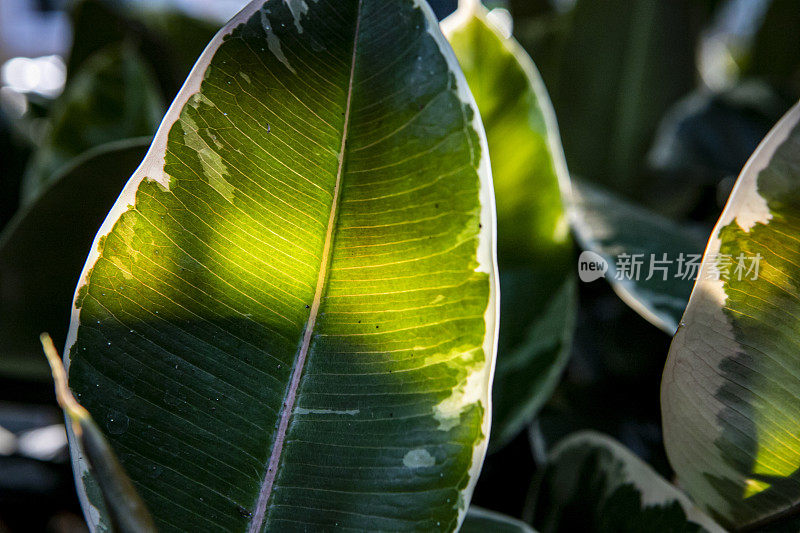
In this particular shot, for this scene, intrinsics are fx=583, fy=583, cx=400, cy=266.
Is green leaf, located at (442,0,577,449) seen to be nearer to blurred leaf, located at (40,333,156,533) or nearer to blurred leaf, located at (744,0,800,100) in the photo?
blurred leaf, located at (40,333,156,533)

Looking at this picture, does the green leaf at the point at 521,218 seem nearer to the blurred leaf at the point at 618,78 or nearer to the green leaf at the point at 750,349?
the green leaf at the point at 750,349

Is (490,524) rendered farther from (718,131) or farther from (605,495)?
(718,131)

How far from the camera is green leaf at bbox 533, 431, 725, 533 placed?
27cm

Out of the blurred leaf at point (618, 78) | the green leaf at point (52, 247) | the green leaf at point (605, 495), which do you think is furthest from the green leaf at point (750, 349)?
the blurred leaf at point (618, 78)

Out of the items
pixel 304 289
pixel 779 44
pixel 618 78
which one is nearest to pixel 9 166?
pixel 304 289

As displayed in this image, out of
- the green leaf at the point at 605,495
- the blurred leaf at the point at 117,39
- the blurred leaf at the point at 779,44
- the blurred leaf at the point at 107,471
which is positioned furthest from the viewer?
the blurred leaf at the point at 779,44

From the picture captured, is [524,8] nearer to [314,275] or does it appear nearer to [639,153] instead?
[639,153]

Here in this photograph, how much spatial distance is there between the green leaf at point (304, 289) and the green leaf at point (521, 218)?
0.46 feet

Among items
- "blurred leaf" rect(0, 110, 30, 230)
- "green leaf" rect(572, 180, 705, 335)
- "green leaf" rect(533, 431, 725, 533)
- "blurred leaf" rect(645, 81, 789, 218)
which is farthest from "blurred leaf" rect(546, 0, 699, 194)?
"blurred leaf" rect(0, 110, 30, 230)

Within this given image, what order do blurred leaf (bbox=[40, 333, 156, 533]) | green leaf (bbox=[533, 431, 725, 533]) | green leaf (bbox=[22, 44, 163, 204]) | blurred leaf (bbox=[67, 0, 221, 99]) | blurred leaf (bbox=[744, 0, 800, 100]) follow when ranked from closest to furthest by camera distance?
blurred leaf (bbox=[40, 333, 156, 533]), green leaf (bbox=[533, 431, 725, 533]), green leaf (bbox=[22, 44, 163, 204]), blurred leaf (bbox=[67, 0, 221, 99]), blurred leaf (bbox=[744, 0, 800, 100])

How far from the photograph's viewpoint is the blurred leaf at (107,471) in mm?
147

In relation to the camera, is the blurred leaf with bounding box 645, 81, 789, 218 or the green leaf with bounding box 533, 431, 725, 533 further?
the blurred leaf with bounding box 645, 81, 789, 218

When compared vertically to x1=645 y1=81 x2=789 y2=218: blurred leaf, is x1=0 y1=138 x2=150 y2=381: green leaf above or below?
above

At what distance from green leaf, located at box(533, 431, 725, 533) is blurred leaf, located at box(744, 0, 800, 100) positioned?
0.52 meters
